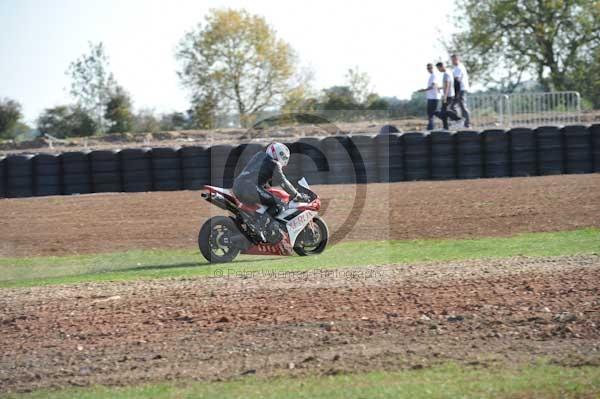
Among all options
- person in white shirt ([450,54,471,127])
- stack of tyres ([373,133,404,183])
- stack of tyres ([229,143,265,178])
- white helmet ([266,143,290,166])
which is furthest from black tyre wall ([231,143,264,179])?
white helmet ([266,143,290,166])

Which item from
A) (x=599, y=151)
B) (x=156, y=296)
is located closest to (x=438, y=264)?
(x=156, y=296)

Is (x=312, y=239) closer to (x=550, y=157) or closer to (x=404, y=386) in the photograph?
(x=404, y=386)

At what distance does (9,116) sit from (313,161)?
37.0 metres

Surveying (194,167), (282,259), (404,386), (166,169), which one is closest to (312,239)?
(282,259)

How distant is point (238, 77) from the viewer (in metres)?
50.5

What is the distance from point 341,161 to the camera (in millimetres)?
22500

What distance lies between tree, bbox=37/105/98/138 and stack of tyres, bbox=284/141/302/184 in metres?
31.0

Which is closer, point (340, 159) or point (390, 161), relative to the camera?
point (390, 161)

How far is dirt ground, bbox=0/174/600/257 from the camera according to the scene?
1589cm

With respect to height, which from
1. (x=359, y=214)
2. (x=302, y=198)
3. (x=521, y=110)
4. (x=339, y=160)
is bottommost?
(x=359, y=214)

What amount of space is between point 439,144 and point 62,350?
1527 centimetres

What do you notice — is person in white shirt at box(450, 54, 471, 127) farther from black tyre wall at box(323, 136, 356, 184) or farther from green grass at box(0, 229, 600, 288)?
green grass at box(0, 229, 600, 288)

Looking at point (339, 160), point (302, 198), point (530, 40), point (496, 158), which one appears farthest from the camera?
point (530, 40)

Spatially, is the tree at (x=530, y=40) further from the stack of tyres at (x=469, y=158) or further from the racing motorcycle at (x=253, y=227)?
the racing motorcycle at (x=253, y=227)
